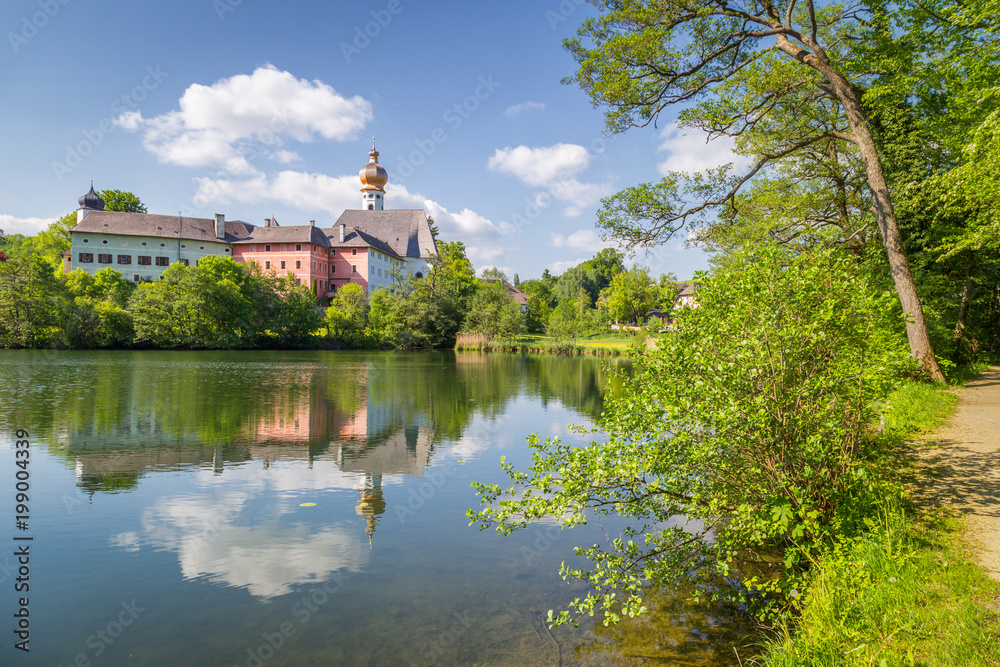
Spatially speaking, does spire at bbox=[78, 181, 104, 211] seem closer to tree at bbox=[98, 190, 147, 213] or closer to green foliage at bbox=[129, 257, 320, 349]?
tree at bbox=[98, 190, 147, 213]

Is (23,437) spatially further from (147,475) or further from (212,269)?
(212,269)

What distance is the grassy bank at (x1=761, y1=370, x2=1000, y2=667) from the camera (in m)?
3.20

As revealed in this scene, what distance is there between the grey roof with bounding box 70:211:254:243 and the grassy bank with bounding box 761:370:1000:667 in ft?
262

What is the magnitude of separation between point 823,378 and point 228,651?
18.0 feet

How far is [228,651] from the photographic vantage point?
4.34 metres

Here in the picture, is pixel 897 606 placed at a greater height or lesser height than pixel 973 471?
lesser

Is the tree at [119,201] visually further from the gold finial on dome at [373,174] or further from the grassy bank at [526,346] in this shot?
the grassy bank at [526,346]

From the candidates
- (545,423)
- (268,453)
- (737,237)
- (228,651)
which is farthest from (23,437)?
(737,237)

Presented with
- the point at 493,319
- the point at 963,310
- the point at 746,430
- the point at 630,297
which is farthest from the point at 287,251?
the point at 746,430

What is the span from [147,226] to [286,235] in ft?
56.1

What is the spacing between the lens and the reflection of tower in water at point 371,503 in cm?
725

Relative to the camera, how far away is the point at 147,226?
224 ft

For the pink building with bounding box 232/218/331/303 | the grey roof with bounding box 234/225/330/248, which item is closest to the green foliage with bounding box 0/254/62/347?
the pink building with bounding box 232/218/331/303

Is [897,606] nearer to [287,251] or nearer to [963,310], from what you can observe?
[963,310]
